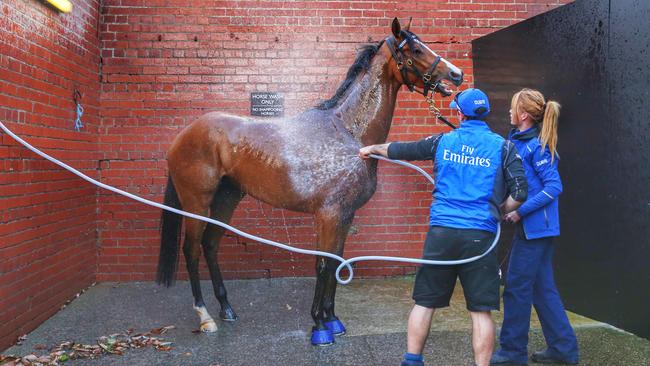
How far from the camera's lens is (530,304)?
319 centimetres

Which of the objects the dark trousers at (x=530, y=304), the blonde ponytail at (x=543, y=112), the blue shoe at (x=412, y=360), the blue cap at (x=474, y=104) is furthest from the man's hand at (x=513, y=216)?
the blue shoe at (x=412, y=360)

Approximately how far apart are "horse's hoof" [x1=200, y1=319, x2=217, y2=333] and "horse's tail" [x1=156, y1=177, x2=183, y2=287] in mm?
527

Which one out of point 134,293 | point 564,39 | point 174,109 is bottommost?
point 134,293

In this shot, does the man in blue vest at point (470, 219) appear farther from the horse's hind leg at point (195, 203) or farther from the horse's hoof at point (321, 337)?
the horse's hind leg at point (195, 203)

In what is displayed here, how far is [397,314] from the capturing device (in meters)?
4.28

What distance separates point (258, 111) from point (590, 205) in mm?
3206

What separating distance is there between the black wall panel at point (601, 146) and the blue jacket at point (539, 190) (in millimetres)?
874

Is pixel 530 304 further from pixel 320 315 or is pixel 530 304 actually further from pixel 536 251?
pixel 320 315

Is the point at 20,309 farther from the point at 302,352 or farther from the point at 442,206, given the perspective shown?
the point at 442,206

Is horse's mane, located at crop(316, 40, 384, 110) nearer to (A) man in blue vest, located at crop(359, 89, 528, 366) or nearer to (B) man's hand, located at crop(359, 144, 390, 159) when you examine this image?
(B) man's hand, located at crop(359, 144, 390, 159)

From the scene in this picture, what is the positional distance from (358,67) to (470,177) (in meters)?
1.47

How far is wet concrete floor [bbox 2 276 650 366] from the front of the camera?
332 cm

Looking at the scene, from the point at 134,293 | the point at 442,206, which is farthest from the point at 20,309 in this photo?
the point at 442,206

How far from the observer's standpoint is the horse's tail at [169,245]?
418cm
